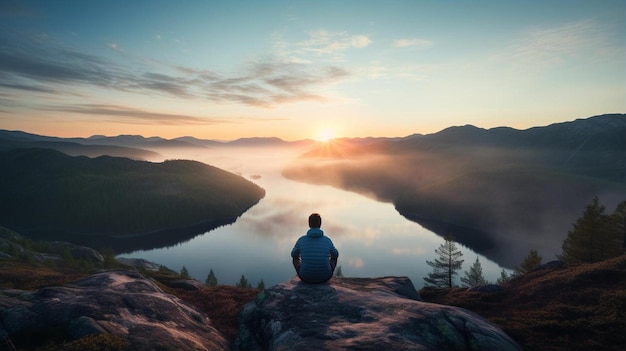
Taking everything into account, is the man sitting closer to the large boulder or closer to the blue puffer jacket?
the blue puffer jacket

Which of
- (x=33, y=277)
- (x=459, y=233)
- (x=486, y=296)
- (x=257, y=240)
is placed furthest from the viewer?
(x=459, y=233)

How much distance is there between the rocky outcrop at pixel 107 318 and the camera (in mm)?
10820

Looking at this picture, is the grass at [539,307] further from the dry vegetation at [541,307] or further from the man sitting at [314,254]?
the man sitting at [314,254]

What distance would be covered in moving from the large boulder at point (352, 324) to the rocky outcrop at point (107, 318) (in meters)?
2.76

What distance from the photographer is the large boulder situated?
1095cm

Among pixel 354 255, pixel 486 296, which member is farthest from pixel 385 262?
pixel 486 296

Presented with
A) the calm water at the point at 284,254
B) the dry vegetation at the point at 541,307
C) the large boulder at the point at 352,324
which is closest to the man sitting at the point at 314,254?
the large boulder at the point at 352,324

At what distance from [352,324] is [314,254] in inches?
160

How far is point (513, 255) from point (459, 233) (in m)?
44.7

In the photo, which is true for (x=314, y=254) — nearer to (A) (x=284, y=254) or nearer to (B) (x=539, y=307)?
(B) (x=539, y=307)

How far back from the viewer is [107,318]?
12.2m

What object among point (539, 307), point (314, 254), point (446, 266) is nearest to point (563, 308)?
point (539, 307)

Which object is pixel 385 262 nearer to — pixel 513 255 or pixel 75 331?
pixel 513 255

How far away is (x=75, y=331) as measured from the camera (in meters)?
10.7
